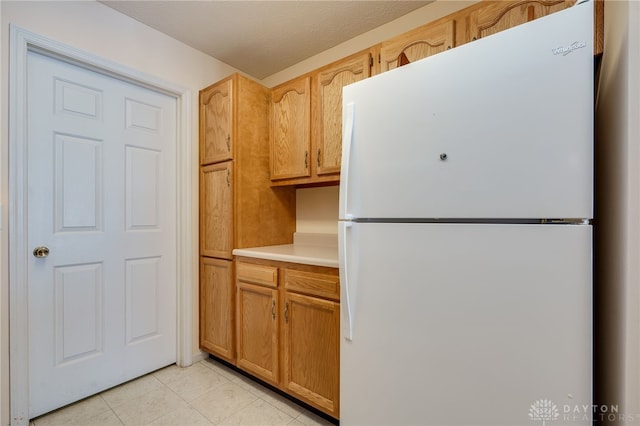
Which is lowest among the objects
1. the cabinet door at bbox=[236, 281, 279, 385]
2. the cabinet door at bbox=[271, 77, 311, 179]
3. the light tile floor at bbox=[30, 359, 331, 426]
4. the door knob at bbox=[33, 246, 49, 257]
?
the light tile floor at bbox=[30, 359, 331, 426]

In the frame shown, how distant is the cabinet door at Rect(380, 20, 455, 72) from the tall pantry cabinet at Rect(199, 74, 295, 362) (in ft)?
3.25

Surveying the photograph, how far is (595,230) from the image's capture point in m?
0.98

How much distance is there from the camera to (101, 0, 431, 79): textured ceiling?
1.76 m

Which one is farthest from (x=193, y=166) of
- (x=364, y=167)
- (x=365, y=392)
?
(x=365, y=392)

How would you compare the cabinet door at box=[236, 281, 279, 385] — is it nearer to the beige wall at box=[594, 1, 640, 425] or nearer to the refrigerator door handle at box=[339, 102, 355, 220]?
the refrigerator door handle at box=[339, 102, 355, 220]

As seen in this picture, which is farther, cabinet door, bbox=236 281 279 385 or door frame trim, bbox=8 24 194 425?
cabinet door, bbox=236 281 279 385

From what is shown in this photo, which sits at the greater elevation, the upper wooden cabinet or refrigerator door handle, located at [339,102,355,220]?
the upper wooden cabinet

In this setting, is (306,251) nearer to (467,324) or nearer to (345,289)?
(345,289)

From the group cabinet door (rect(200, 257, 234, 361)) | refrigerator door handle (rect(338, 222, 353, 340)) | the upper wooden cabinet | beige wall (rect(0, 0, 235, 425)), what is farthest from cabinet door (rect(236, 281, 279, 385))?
the upper wooden cabinet

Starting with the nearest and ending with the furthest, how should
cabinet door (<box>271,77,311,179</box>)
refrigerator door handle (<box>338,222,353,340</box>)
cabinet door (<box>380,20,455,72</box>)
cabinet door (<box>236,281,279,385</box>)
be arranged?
1. refrigerator door handle (<box>338,222,353,340</box>)
2. cabinet door (<box>380,20,455,72</box>)
3. cabinet door (<box>236,281,279,385</box>)
4. cabinet door (<box>271,77,311,179</box>)

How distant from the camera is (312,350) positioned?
5.00ft

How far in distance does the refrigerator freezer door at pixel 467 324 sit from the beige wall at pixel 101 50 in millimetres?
1610


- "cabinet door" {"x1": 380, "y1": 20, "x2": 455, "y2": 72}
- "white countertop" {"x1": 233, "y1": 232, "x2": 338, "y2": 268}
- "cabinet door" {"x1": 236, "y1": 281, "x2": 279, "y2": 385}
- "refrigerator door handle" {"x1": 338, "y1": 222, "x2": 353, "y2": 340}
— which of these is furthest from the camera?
"cabinet door" {"x1": 236, "y1": 281, "x2": 279, "y2": 385}

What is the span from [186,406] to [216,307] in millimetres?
610
